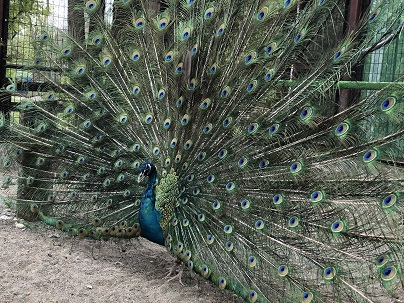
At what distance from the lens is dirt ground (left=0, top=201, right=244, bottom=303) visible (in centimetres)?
260

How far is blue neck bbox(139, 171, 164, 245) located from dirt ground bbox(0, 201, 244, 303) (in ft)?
0.94

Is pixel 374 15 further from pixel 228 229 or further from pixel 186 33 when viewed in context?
pixel 228 229

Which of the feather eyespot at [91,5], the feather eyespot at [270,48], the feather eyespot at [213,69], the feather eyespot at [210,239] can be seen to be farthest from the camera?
the feather eyespot at [91,5]

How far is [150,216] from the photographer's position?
280 centimetres

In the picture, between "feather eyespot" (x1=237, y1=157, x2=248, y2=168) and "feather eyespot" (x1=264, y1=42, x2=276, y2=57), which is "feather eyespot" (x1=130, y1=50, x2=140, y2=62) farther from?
"feather eyespot" (x1=237, y1=157, x2=248, y2=168)

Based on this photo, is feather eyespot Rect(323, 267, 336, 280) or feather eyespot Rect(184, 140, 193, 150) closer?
feather eyespot Rect(323, 267, 336, 280)

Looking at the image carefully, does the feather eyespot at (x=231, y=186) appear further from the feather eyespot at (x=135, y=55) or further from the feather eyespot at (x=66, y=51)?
the feather eyespot at (x=66, y=51)

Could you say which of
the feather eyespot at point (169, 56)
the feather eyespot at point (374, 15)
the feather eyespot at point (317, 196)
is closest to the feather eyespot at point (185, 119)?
the feather eyespot at point (169, 56)

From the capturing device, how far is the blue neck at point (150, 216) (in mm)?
2795

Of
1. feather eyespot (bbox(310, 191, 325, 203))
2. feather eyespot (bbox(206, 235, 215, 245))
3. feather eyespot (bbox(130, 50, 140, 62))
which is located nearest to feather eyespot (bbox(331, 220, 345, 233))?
feather eyespot (bbox(310, 191, 325, 203))

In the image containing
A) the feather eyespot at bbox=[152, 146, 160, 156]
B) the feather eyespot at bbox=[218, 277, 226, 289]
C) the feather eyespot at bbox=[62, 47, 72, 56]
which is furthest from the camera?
the feather eyespot at bbox=[62, 47, 72, 56]

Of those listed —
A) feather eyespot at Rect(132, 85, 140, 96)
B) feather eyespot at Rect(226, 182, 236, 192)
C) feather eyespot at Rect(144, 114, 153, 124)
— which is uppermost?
feather eyespot at Rect(132, 85, 140, 96)

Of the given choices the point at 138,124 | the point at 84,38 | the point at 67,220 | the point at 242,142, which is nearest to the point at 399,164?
the point at 242,142

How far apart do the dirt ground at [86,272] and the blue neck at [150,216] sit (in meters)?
0.29
